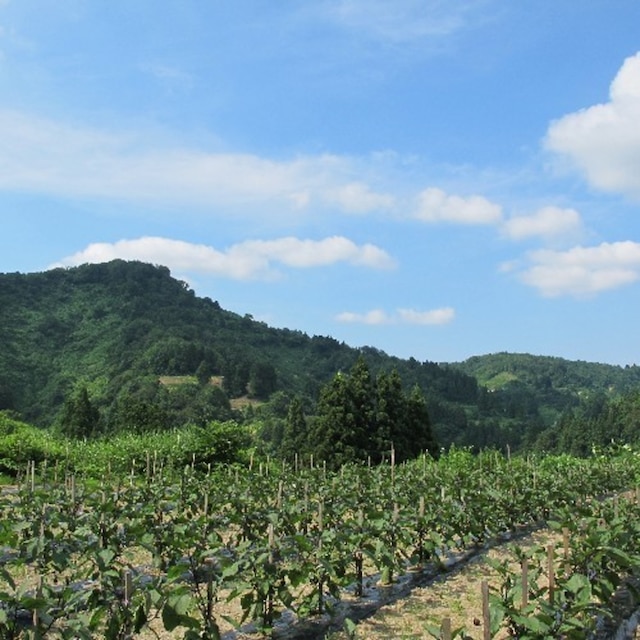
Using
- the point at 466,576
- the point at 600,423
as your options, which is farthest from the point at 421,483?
the point at 600,423

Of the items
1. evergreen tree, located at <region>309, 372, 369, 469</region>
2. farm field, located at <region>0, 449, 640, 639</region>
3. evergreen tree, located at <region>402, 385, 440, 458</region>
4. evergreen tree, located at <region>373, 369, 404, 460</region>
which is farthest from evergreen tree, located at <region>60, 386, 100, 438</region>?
farm field, located at <region>0, 449, 640, 639</region>

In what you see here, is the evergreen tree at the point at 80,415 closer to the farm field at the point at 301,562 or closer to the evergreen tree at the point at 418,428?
the evergreen tree at the point at 418,428

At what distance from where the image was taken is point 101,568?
5.20m

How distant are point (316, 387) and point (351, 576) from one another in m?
106

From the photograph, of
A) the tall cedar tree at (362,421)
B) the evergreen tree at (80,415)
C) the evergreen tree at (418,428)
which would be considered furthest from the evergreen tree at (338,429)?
the evergreen tree at (80,415)

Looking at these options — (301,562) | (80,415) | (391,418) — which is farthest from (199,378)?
(301,562)

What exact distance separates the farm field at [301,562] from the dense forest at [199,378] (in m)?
22.6

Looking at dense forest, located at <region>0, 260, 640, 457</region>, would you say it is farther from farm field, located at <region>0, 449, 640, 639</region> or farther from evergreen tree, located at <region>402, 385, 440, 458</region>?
Answer: farm field, located at <region>0, 449, 640, 639</region>

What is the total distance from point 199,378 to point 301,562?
95.8 meters

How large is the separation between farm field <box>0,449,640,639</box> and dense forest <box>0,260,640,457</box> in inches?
891

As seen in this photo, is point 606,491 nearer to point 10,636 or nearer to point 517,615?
point 517,615

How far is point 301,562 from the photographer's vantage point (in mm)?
6691

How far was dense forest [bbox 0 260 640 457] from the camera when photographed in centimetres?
4997

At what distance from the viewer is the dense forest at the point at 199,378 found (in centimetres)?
4997
